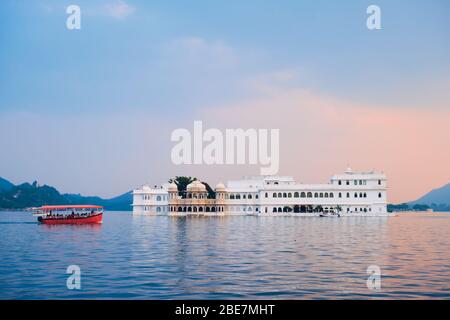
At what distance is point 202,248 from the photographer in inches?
910

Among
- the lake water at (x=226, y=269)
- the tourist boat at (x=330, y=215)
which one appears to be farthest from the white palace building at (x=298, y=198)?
the lake water at (x=226, y=269)

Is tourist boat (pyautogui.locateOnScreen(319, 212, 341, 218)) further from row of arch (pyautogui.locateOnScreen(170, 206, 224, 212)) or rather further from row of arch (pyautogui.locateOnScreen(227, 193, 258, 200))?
row of arch (pyautogui.locateOnScreen(170, 206, 224, 212))

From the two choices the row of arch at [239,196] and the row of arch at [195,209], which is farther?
the row of arch at [239,196]

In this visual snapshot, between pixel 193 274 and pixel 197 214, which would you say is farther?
pixel 197 214

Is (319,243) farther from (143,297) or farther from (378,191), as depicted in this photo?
(378,191)

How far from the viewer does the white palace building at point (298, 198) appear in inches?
2616

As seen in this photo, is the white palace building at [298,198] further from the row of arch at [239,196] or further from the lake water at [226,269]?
the lake water at [226,269]

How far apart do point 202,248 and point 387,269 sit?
8788 mm

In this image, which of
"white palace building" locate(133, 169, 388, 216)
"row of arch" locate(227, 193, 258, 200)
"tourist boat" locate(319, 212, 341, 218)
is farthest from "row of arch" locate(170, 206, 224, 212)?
"tourist boat" locate(319, 212, 341, 218)

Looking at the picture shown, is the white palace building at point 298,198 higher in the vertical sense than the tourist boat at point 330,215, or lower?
higher

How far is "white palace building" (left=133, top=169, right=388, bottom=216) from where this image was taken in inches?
2616

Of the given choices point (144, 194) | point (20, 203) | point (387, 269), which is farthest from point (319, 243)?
point (20, 203)

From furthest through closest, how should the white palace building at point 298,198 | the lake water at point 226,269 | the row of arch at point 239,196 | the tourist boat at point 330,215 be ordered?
the row of arch at point 239,196 < the white palace building at point 298,198 < the tourist boat at point 330,215 < the lake water at point 226,269
